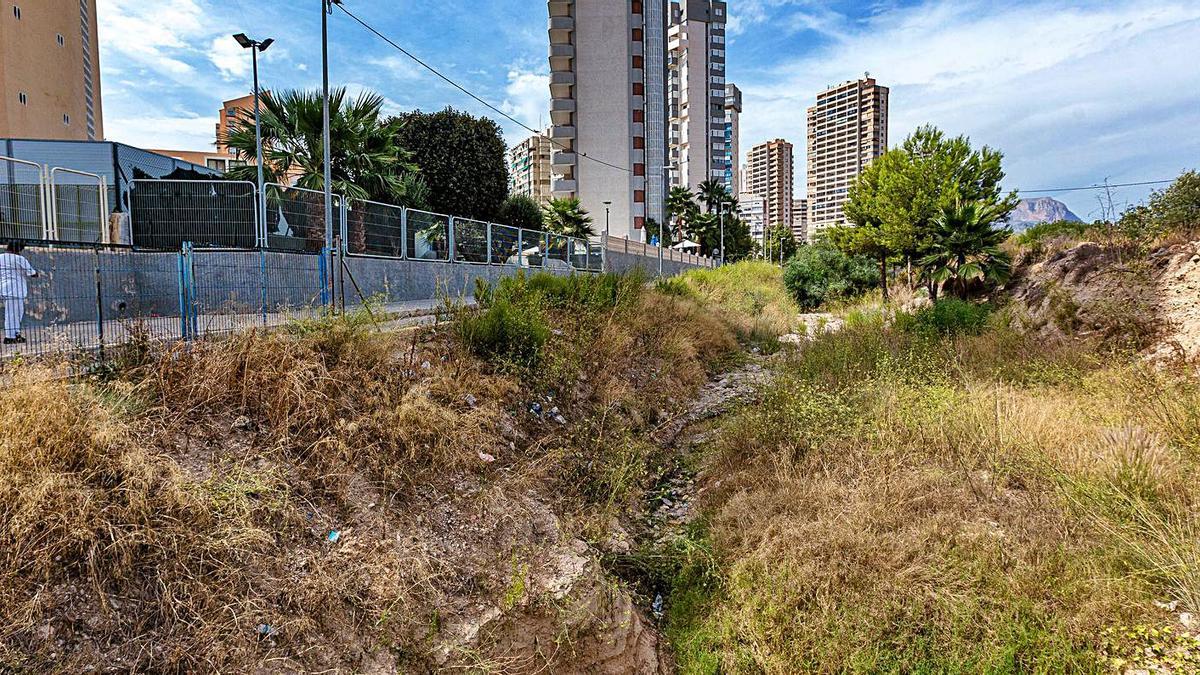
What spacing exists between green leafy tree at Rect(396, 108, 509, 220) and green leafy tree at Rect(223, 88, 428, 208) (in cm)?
1185

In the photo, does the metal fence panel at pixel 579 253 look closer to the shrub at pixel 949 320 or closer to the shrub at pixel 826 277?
the shrub at pixel 826 277

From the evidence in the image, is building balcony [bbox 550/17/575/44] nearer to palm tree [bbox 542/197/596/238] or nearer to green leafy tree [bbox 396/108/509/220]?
palm tree [bbox 542/197/596/238]

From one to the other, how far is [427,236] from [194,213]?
528 cm

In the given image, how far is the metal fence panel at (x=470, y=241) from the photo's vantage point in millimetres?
17019

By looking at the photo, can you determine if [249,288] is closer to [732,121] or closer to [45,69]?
[45,69]

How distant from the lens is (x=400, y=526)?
4898mm

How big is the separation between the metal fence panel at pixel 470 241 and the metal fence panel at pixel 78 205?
7800 mm

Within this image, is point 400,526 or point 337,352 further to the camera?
point 337,352

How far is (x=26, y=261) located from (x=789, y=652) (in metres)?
8.01

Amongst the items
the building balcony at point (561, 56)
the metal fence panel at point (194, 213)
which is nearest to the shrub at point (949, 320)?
the metal fence panel at point (194, 213)

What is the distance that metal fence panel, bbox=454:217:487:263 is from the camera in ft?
55.8

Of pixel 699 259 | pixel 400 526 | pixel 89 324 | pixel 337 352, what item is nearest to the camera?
pixel 400 526

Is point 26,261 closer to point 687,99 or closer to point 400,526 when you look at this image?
point 400,526

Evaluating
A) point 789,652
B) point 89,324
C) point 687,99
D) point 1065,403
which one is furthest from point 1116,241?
point 687,99
